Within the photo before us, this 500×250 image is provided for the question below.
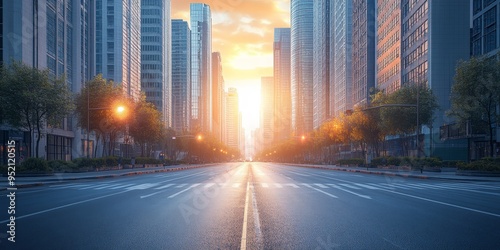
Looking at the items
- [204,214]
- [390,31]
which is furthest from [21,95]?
[390,31]

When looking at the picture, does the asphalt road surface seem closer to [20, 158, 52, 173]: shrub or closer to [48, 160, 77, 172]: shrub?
[20, 158, 52, 173]: shrub

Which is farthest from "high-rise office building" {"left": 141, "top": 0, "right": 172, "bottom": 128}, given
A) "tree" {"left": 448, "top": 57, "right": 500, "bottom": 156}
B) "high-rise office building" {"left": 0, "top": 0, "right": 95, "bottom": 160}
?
"tree" {"left": 448, "top": 57, "right": 500, "bottom": 156}

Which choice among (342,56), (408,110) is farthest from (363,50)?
(408,110)

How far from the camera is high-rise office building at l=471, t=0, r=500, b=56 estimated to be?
6359cm

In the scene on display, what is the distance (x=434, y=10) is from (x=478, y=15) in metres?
7.59

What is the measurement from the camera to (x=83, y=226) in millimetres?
11477

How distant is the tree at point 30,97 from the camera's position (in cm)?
4397

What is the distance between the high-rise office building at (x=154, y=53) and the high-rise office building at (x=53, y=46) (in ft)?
238

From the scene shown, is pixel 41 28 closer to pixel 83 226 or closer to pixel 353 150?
pixel 83 226

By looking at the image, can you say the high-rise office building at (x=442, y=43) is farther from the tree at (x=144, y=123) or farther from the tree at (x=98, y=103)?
the tree at (x=98, y=103)

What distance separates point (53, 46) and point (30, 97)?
1126 inches

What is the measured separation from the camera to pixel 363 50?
403 feet

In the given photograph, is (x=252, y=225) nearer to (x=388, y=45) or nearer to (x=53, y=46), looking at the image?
(x=53, y=46)

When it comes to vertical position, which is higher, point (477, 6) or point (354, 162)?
point (477, 6)
